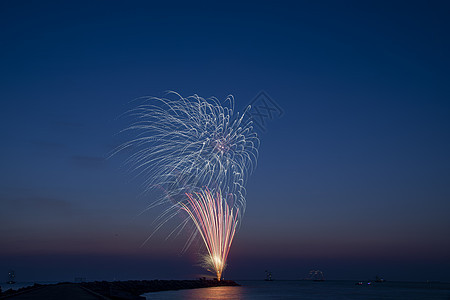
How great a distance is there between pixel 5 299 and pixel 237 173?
872 inches

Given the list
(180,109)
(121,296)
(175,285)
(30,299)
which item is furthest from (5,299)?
(175,285)

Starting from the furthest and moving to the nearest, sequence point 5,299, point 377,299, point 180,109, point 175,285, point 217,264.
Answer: point 175,285 → point 377,299 → point 217,264 → point 180,109 → point 5,299

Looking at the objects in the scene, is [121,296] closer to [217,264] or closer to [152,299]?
[217,264]

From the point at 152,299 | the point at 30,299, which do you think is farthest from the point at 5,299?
the point at 152,299

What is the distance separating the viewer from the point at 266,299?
8175 centimetres

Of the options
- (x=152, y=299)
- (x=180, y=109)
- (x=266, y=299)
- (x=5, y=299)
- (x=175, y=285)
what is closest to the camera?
(x=5, y=299)

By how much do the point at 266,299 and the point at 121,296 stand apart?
47.1m

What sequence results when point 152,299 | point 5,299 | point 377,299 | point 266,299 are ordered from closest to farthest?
point 5,299 < point 152,299 < point 266,299 < point 377,299

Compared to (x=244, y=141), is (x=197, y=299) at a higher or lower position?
lower

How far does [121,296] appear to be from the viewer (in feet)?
132

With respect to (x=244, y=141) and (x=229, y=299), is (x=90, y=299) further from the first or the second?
(x=229, y=299)

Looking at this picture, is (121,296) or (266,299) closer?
(121,296)

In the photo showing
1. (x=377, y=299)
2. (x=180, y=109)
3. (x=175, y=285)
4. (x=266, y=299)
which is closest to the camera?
(x=180, y=109)

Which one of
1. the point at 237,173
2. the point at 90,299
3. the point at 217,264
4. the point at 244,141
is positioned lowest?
the point at 90,299
